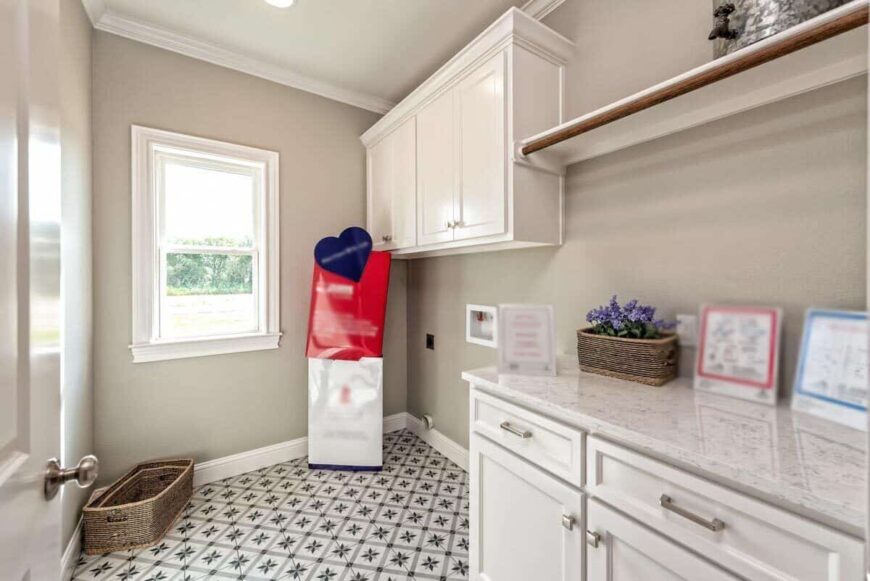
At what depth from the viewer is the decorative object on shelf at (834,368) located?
922 mm

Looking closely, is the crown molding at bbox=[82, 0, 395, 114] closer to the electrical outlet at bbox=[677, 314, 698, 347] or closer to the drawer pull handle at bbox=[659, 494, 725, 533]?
the electrical outlet at bbox=[677, 314, 698, 347]

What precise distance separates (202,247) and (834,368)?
2.96 meters

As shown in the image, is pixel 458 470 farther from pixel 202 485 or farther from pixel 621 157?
pixel 621 157

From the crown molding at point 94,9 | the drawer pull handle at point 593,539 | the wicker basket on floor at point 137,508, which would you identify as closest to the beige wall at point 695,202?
the drawer pull handle at point 593,539

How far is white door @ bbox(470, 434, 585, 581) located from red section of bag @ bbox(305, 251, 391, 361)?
3.96 feet

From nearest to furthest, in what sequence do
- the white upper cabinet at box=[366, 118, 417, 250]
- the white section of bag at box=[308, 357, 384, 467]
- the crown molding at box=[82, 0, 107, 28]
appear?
the crown molding at box=[82, 0, 107, 28], the white upper cabinet at box=[366, 118, 417, 250], the white section of bag at box=[308, 357, 384, 467]

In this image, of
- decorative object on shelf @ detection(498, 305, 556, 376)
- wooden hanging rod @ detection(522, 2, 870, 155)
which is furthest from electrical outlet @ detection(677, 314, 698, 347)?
wooden hanging rod @ detection(522, 2, 870, 155)

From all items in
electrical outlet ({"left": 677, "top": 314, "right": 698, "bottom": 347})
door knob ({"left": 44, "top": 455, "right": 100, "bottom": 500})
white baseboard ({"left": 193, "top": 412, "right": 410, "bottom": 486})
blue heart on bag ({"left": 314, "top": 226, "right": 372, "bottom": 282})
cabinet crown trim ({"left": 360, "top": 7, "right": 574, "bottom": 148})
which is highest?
cabinet crown trim ({"left": 360, "top": 7, "right": 574, "bottom": 148})

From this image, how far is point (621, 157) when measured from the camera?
1.56 m

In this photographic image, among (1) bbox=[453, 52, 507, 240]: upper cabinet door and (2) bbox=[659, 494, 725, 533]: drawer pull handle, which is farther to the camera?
(1) bbox=[453, 52, 507, 240]: upper cabinet door

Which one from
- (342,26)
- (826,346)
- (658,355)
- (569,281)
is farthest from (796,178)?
(342,26)

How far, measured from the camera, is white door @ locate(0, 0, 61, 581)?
0.58m

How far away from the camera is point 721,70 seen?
1.03 metres

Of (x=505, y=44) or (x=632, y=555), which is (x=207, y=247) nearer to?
(x=505, y=44)
